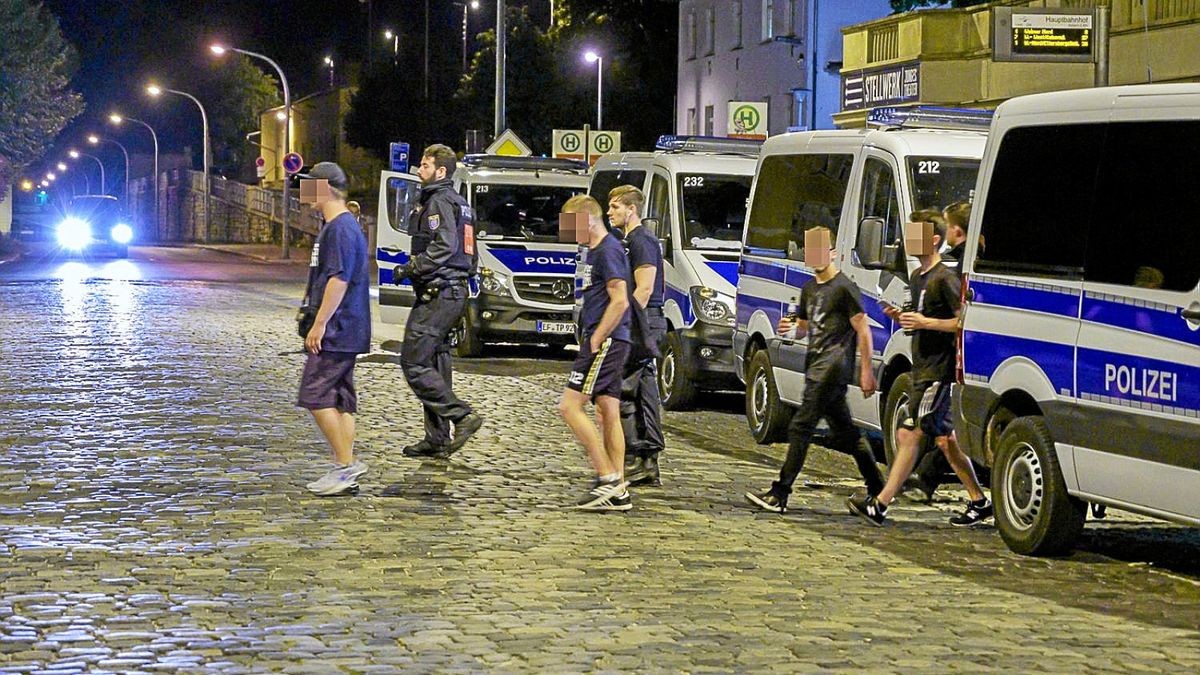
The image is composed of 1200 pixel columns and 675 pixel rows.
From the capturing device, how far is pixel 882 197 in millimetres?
13055

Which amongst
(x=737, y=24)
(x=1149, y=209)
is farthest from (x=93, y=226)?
(x=1149, y=209)

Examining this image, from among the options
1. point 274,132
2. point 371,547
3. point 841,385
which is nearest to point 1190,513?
point 841,385

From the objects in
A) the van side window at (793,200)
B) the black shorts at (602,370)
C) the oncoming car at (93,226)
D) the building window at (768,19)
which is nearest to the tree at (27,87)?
the oncoming car at (93,226)

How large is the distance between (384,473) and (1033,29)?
839 centimetres

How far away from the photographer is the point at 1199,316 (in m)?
8.19

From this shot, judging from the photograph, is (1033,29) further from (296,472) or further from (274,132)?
(274,132)

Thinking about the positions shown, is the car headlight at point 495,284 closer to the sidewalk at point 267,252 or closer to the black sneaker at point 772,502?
the black sneaker at point 772,502

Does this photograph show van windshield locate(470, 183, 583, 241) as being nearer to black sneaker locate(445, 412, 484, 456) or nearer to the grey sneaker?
black sneaker locate(445, 412, 484, 456)

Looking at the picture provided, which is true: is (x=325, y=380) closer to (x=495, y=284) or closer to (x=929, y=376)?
(x=929, y=376)

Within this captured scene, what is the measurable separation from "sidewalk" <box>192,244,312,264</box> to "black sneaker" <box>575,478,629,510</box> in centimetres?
4840

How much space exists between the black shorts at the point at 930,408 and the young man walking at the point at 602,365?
158cm

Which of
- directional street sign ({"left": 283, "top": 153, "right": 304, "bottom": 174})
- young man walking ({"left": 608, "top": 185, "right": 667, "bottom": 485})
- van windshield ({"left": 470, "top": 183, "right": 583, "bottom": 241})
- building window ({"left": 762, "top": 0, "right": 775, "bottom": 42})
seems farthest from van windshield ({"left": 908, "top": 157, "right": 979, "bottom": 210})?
directional street sign ({"left": 283, "top": 153, "right": 304, "bottom": 174})

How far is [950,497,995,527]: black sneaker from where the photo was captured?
1066 centimetres

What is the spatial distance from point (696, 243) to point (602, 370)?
627cm
